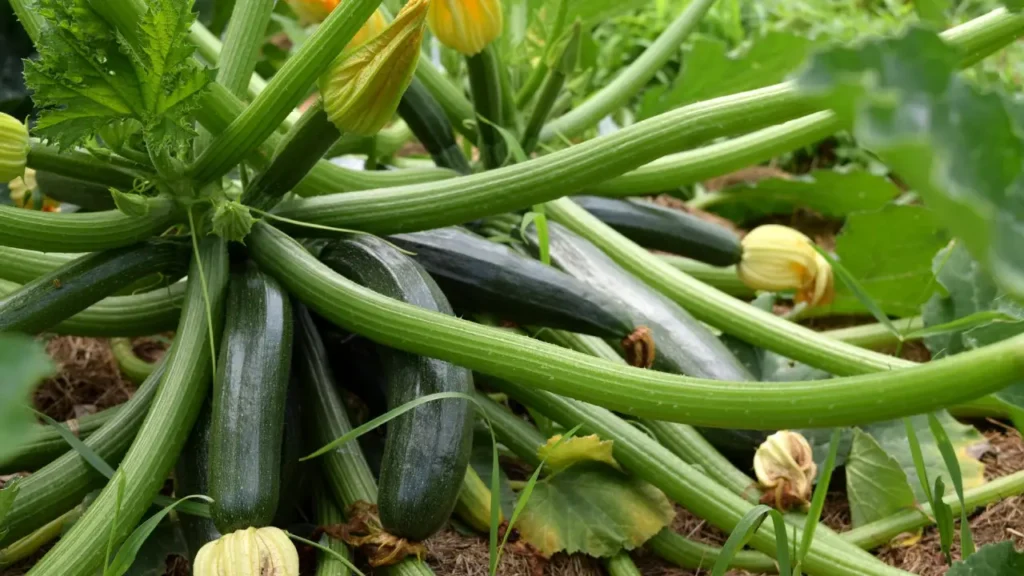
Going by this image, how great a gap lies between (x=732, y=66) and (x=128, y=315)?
159 centimetres

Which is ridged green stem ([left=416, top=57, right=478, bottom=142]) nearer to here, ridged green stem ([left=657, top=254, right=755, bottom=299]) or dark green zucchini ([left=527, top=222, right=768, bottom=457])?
dark green zucchini ([left=527, top=222, right=768, bottom=457])

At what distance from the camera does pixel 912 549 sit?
1.53 metres

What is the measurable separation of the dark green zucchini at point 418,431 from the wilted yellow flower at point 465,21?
494 mm

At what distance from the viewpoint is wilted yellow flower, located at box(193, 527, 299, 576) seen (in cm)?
113

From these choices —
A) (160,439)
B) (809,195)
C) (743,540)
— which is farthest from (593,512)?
(809,195)

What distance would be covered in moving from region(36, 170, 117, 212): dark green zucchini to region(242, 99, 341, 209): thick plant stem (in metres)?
0.33

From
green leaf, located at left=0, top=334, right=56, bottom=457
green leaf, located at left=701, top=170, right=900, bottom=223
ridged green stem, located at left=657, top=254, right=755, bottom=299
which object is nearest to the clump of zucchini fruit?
ridged green stem, located at left=657, top=254, right=755, bottom=299

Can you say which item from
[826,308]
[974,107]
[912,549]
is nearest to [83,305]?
[974,107]

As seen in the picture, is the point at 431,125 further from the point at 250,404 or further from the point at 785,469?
the point at 785,469

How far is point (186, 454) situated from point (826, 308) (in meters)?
1.47

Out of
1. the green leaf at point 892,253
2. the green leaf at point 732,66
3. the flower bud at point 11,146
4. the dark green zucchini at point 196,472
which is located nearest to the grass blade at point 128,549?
the dark green zucchini at point 196,472

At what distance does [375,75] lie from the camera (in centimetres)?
123

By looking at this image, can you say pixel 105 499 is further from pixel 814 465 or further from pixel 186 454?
pixel 814 465

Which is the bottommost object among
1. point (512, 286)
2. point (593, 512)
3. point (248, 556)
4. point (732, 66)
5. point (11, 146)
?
point (593, 512)
